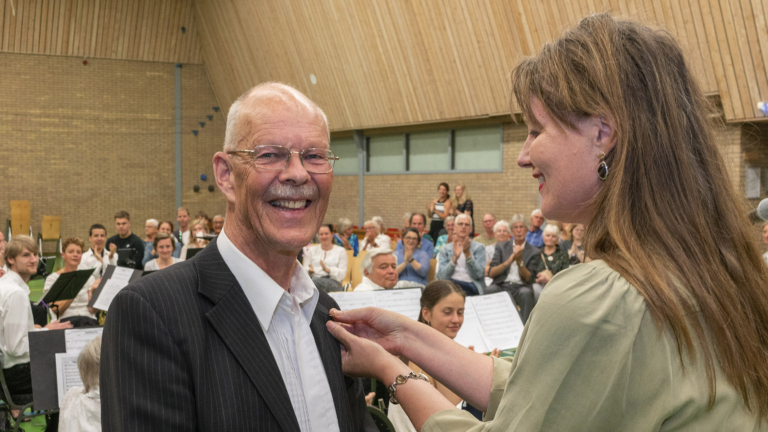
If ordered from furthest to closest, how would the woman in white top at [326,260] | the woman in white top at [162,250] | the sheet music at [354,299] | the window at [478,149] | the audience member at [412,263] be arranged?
1. the window at [478,149]
2. the woman in white top at [326,260]
3. the audience member at [412,263]
4. the woman in white top at [162,250]
5. the sheet music at [354,299]

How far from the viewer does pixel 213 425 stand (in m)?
1.31

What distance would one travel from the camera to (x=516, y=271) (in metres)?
8.07

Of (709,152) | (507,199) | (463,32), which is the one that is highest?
(463,32)

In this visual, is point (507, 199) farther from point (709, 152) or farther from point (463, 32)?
point (709, 152)

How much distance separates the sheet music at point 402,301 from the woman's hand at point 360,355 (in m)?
3.10

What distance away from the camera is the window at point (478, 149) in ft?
43.0

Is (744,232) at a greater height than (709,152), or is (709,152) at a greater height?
(709,152)

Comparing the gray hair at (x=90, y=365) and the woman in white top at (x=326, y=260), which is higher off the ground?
the woman in white top at (x=326, y=260)

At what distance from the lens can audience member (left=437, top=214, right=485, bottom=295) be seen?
766 cm

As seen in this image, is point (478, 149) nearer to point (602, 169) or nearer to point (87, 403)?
point (87, 403)

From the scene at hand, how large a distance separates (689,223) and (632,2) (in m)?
8.61

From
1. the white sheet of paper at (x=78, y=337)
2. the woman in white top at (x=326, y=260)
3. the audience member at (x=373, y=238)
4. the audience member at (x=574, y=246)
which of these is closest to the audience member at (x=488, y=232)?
the audience member at (x=574, y=246)

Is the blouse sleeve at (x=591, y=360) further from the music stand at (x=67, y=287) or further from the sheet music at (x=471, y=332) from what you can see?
the music stand at (x=67, y=287)

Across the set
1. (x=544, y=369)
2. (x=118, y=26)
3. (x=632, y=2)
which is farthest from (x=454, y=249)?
(x=118, y=26)
